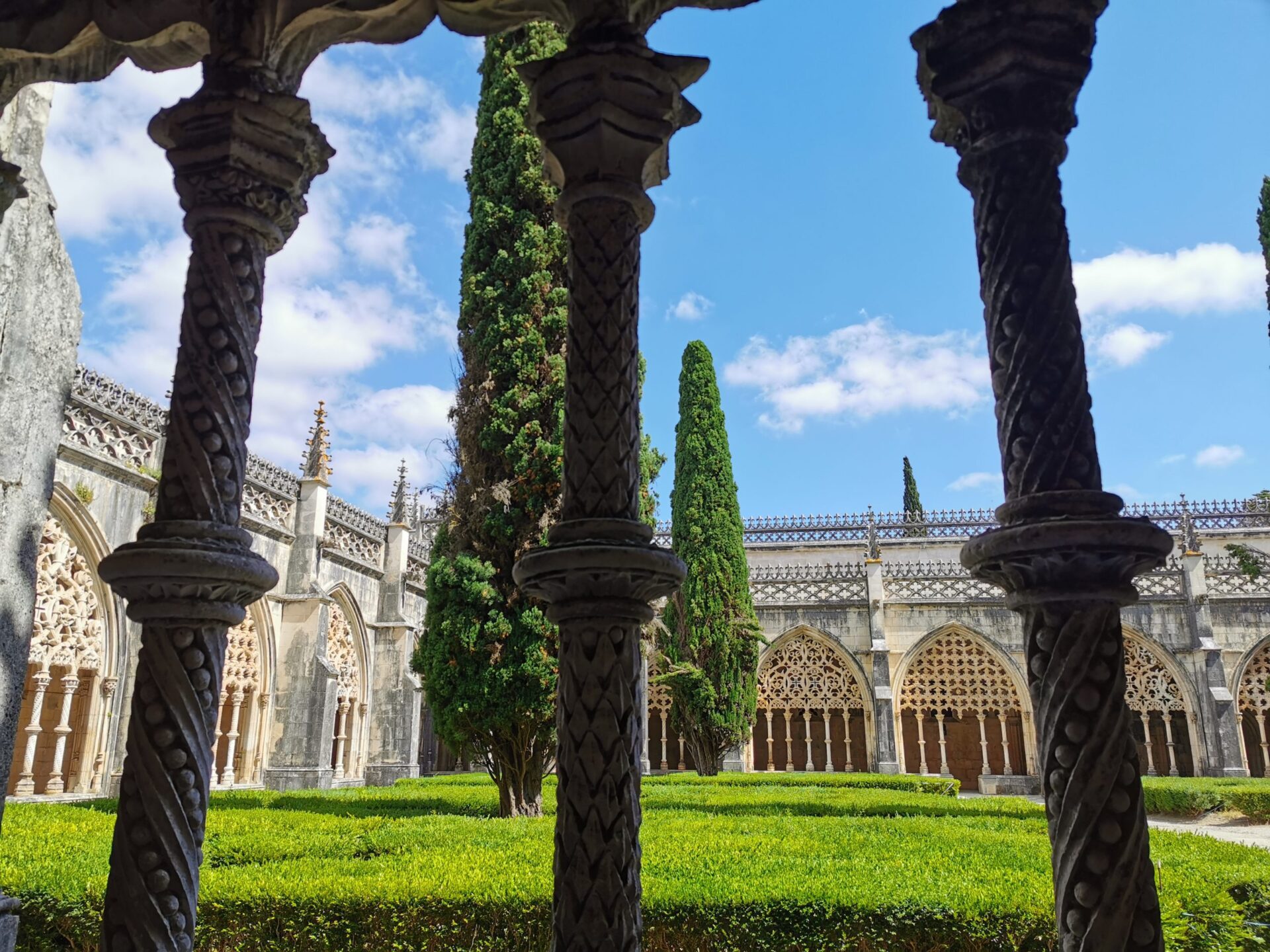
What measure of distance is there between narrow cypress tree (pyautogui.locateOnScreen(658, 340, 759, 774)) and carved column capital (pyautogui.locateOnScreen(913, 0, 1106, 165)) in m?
12.9

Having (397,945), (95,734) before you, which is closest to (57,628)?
(95,734)

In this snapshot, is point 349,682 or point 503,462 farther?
point 349,682

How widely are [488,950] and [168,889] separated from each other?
4.73 feet

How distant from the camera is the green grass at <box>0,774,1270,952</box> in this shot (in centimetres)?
327

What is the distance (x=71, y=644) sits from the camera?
9859 millimetres

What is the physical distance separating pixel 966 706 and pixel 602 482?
18757 millimetres

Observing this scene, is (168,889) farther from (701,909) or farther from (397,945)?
(701,909)

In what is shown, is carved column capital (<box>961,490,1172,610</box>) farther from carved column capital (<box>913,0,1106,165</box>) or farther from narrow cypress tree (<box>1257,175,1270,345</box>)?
narrow cypress tree (<box>1257,175,1270,345</box>)

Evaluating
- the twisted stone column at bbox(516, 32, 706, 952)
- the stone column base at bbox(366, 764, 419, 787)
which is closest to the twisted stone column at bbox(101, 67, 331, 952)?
the twisted stone column at bbox(516, 32, 706, 952)

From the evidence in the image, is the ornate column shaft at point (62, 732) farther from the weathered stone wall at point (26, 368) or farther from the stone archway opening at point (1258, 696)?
the stone archway opening at point (1258, 696)

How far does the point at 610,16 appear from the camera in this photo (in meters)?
2.65

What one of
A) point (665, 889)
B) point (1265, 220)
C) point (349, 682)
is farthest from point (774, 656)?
point (665, 889)

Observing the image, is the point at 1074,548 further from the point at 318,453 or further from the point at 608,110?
the point at 318,453

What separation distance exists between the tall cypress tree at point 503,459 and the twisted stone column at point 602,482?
4.11 metres
